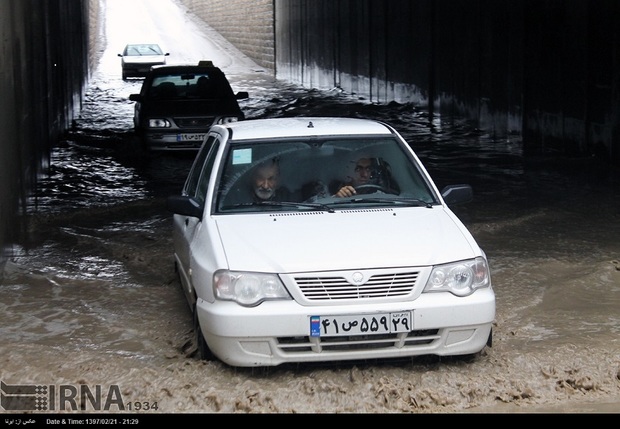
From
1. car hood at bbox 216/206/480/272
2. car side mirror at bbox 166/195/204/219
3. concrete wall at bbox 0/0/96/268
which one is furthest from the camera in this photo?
concrete wall at bbox 0/0/96/268

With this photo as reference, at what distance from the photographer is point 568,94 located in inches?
651

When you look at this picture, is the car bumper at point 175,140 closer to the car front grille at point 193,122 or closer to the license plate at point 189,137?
the license plate at point 189,137

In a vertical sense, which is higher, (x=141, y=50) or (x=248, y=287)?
(x=141, y=50)

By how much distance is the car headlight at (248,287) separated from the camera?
228 inches

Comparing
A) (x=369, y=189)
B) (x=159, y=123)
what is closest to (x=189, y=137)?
(x=159, y=123)

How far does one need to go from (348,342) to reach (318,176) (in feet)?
5.01

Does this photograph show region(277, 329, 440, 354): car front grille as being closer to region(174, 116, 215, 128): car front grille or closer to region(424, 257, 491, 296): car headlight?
region(424, 257, 491, 296): car headlight

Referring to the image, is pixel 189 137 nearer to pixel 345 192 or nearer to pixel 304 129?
pixel 304 129

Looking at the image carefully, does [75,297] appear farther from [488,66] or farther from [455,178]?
[488,66]

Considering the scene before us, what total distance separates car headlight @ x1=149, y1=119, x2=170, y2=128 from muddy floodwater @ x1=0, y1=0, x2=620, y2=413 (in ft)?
2.22

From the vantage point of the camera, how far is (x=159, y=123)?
55.7ft

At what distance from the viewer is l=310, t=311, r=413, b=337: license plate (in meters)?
5.72

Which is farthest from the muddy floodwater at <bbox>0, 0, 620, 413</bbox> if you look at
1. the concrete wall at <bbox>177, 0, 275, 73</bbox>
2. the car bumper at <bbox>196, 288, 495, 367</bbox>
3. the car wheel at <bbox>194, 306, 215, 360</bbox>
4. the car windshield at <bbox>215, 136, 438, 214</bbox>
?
the concrete wall at <bbox>177, 0, 275, 73</bbox>

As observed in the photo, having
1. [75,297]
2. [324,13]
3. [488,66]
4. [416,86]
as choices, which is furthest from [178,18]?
[75,297]
